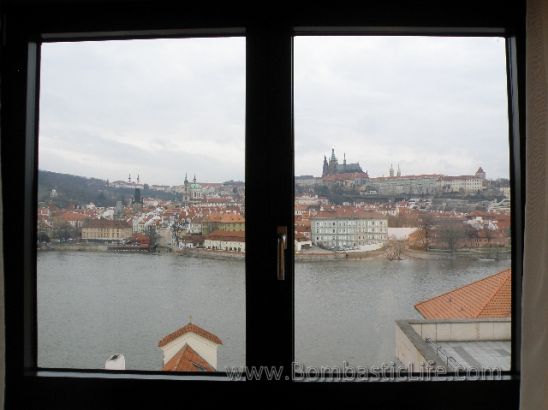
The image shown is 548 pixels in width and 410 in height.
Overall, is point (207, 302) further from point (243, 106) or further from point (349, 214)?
point (243, 106)

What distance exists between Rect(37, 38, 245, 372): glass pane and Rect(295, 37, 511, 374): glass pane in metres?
0.29

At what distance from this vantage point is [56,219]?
5.28 feet

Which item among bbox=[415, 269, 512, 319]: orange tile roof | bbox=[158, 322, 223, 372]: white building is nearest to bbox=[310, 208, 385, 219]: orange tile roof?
bbox=[415, 269, 512, 319]: orange tile roof

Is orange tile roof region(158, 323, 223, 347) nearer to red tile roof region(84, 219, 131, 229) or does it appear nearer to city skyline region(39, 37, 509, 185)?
red tile roof region(84, 219, 131, 229)

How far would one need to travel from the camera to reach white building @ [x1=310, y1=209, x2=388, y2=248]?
1.55 m

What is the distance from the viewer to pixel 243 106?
1.57 m

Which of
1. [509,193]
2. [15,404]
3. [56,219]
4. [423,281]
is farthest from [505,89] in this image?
[15,404]

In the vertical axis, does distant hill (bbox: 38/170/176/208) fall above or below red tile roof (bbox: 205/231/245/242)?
above

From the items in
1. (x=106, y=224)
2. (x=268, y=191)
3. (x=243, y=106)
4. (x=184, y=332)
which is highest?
(x=243, y=106)

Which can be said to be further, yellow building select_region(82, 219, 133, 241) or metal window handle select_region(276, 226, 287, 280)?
yellow building select_region(82, 219, 133, 241)

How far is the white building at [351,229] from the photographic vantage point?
155 cm

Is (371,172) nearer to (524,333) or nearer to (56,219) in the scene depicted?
(524,333)

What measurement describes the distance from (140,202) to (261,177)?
0.49m

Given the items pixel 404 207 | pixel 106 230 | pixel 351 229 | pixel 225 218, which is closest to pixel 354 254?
pixel 351 229
